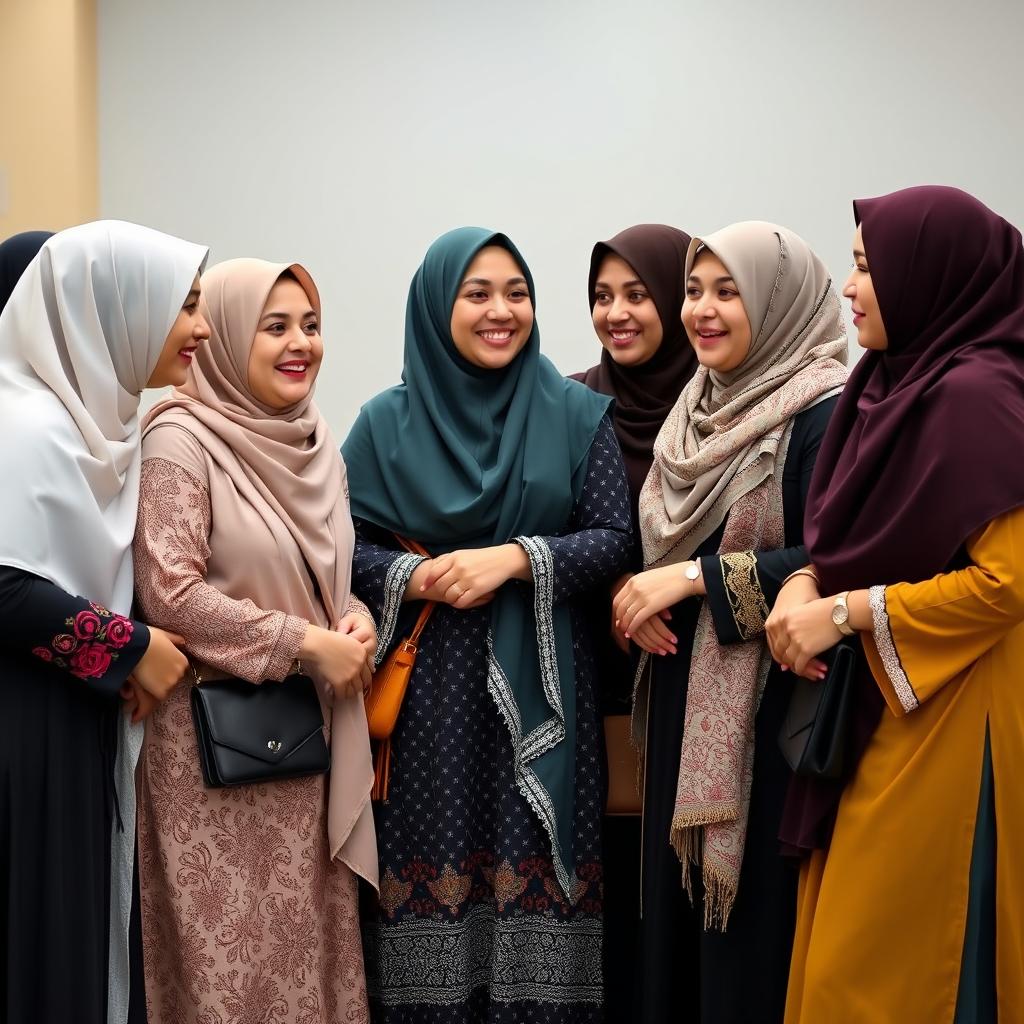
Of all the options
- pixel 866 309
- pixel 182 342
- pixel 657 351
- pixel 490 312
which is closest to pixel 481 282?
pixel 490 312

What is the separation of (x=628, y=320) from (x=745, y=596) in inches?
31.9

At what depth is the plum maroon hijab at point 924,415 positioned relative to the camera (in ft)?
6.00

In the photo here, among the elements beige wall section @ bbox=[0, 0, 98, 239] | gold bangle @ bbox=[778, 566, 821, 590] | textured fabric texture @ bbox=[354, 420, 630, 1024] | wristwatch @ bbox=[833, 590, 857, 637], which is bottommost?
textured fabric texture @ bbox=[354, 420, 630, 1024]

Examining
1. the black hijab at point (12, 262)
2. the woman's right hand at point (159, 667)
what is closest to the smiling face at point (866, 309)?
the woman's right hand at point (159, 667)

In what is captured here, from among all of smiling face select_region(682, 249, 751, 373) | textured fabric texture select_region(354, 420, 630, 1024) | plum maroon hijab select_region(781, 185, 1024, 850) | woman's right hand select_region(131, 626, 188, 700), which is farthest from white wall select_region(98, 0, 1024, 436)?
woman's right hand select_region(131, 626, 188, 700)

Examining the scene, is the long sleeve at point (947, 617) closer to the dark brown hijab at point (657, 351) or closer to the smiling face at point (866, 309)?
the smiling face at point (866, 309)

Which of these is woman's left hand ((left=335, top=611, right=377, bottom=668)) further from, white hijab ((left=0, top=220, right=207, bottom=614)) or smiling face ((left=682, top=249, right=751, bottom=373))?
smiling face ((left=682, top=249, right=751, bottom=373))

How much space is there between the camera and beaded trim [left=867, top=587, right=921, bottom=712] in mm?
1883

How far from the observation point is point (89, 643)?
1885 mm

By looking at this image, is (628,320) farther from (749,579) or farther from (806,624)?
(806,624)

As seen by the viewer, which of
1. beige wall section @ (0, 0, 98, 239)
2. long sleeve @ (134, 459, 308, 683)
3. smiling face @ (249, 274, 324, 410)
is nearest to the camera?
long sleeve @ (134, 459, 308, 683)

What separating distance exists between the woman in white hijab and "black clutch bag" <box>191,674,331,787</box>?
98 mm

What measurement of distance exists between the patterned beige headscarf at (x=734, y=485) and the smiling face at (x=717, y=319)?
0.02m

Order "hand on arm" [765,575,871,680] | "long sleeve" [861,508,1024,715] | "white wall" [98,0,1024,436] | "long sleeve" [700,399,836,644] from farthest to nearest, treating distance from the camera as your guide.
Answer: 1. "white wall" [98,0,1024,436]
2. "long sleeve" [700,399,836,644]
3. "hand on arm" [765,575,871,680]
4. "long sleeve" [861,508,1024,715]
